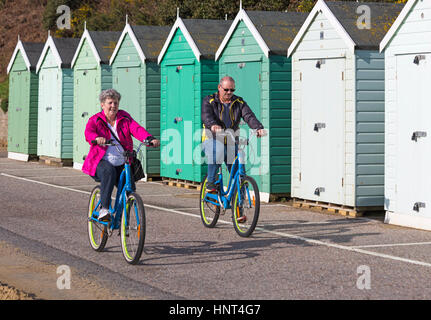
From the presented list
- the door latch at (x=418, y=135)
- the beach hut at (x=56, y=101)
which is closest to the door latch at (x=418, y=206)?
the door latch at (x=418, y=135)

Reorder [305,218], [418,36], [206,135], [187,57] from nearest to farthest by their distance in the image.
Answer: [206,135] < [418,36] < [305,218] < [187,57]

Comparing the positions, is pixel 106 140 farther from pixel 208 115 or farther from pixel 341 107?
pixel 341 107

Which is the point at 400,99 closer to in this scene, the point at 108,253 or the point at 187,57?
the point at 108,253

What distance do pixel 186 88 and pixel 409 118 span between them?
6703 millimetres

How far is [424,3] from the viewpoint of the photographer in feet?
38.8

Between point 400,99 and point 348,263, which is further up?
point 400,99

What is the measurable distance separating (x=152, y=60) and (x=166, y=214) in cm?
728

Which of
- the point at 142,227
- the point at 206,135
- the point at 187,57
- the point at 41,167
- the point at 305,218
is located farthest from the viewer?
the point at 41,167

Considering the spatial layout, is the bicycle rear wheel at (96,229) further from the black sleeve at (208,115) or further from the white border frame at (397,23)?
the white border frame at (397,23)

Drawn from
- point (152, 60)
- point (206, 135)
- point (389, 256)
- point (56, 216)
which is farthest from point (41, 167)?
point (389, 256)

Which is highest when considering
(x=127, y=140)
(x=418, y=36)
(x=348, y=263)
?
(x=418, y=36)

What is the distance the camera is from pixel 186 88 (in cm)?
1798

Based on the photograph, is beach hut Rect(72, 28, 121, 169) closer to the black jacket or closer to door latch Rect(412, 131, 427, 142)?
the black jacket

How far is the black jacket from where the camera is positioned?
10984 millimetres
